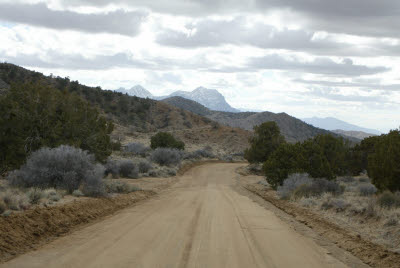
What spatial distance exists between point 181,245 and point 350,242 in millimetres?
4650

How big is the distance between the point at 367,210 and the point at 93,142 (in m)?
17.8

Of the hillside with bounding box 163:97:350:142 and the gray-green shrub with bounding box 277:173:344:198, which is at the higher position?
the hillside with bounding box 163:97:350:142

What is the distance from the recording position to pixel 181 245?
9492 mm

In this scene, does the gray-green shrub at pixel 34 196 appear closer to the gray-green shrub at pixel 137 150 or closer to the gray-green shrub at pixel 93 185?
the gray-green shrub at pixel 93 185

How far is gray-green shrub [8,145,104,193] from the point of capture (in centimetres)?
1689

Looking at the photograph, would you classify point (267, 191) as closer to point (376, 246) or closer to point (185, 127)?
point (376, 246)

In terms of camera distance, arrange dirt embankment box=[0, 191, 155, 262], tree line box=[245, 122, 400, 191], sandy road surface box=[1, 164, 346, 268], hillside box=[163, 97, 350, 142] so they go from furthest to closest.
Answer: hillside box=[163, 97, 350, 142] < tree line box=[245, 122, 400, 191] < dirt embankment box=[0, 191, 155, 262] < sandy road surface box=[1, 164, 346, 268]

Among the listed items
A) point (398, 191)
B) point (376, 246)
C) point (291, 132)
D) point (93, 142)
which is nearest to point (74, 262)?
point (376, 246)

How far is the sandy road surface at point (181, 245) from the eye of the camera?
7.99m

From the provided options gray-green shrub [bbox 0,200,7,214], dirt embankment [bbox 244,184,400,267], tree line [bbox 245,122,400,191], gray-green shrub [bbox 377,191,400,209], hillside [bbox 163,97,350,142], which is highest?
hillside [bbox 163,97,350,142]

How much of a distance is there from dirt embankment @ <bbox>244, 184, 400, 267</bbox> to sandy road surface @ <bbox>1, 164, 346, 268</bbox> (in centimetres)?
84

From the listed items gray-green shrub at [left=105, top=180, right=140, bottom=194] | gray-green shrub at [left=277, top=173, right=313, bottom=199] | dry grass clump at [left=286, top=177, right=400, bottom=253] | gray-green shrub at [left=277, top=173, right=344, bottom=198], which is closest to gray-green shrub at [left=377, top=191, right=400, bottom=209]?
dry grass clump at [left=286, top=177, right=400, bottom=253]

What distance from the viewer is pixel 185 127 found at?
104 metres

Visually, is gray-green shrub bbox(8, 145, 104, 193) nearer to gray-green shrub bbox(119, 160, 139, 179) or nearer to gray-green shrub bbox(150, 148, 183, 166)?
gray-green shrub bbox(119, 160, 139, 179)
